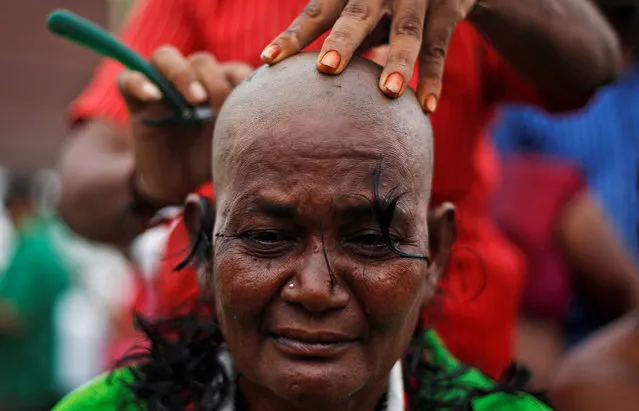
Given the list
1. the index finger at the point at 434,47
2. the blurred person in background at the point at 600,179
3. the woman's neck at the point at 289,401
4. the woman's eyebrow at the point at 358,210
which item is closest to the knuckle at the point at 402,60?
the index finger at the point at 434,47

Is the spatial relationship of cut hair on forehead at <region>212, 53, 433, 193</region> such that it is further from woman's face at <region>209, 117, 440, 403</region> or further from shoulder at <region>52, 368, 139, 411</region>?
shoulder at <region>52, 368, 139, 411</region>

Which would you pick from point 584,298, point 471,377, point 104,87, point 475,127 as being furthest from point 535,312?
point 104,87

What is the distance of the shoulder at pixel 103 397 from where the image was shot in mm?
1986

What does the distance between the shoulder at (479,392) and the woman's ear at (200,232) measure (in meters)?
0.56

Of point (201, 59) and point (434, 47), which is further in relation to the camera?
point (201, 59)

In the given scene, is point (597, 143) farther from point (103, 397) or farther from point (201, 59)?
point (103, 397)

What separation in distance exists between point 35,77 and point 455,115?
6366 mm

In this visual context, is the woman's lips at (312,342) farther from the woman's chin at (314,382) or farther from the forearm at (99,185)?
the forearm at (99,185)

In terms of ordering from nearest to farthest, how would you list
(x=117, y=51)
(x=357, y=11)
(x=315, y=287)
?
(x=315, y=287), (x=357, y=11), (x=117, y=51)

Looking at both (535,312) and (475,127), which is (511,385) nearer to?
(475,127)

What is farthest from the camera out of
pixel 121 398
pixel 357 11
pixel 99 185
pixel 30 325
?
pixel 30 325

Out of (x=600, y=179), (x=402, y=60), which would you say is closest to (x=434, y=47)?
(x=402, y=60)

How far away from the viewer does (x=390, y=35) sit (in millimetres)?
1725

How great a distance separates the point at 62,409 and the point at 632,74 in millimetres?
2969
